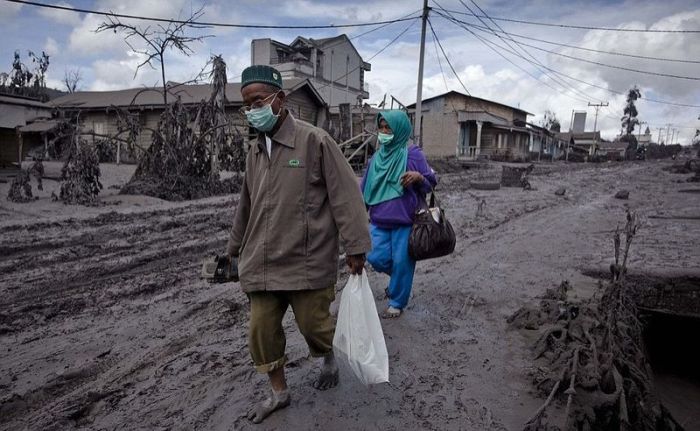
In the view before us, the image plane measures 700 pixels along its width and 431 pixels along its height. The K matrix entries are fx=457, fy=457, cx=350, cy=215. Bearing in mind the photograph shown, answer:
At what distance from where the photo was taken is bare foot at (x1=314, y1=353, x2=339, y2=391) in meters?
2.77

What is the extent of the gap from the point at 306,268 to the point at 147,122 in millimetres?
24757

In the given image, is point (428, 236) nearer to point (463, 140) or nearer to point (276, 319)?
point (276, 319)

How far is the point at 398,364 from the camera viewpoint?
3.17 meters

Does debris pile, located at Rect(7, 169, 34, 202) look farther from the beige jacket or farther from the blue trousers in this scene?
the beige jacket

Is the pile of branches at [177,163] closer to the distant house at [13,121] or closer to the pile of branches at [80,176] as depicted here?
the pile of branches at [80,176]

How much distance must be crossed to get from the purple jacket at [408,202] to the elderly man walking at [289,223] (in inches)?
49.1

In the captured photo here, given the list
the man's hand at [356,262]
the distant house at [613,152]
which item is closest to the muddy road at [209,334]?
the man's hand at [356,262]

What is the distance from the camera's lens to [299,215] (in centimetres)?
236

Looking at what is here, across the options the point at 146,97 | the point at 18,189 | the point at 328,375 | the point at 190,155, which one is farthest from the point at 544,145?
the point at 328,375

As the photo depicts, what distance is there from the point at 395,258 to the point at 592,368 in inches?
61.3

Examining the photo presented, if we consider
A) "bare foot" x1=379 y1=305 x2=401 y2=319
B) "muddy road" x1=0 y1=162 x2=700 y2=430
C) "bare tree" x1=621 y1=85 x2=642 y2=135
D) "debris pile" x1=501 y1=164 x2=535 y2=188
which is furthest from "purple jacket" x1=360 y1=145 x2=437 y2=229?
"bare tree" x1=621 y1=85 x2=642 y2=135

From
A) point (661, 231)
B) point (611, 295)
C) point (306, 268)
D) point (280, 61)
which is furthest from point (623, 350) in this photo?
point (280, 61)

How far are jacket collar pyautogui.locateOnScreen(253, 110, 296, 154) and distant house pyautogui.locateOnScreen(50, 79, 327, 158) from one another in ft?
66.5

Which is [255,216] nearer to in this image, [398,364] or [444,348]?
[398,364]
